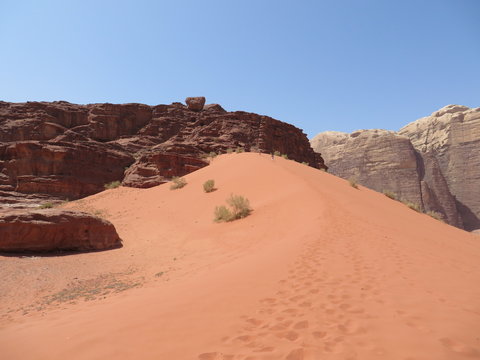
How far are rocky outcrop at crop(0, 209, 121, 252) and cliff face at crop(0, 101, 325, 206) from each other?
11693 millimetres

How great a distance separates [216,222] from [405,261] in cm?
737

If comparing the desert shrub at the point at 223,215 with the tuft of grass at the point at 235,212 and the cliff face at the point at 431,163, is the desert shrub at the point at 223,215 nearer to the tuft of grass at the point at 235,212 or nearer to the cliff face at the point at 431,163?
the tuft of grass at the point at 235,212

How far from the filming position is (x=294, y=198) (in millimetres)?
11320

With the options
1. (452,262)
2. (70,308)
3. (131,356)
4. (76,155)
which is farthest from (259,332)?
(76,155)

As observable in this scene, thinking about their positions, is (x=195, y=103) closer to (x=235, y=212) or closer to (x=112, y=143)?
(x=112, y=143)

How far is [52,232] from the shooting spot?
9477 mm

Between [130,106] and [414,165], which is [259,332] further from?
[414,165]

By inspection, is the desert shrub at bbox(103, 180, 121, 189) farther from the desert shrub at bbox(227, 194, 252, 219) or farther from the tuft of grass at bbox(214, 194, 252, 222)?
the desert shrub at bbox(227, 194, 252, 219)

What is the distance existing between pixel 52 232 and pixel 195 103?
32250 mm

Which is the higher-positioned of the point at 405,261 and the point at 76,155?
the point at 76,155

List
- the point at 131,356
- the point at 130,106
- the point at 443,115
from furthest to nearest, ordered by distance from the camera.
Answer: the point at 443,115 → the point at 130,106 → the point at 131,356

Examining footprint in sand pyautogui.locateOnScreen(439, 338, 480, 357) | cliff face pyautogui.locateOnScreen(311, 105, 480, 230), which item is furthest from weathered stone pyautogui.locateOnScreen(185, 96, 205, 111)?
footprint in sand pyautogui.locateOnScreen(439, 338, 480, 357)

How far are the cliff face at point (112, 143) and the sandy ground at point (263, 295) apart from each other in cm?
1472

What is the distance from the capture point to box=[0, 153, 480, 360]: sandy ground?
273 cm
